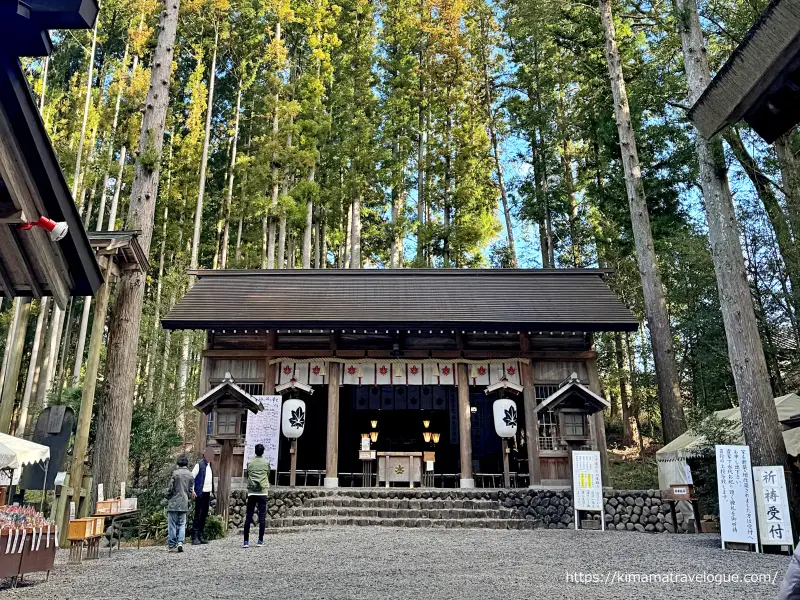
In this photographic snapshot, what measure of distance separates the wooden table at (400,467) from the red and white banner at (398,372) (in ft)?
5.04

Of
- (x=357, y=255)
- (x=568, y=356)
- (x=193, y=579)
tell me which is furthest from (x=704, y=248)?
(x=193, y=579)

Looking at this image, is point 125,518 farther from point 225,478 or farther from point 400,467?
point 400,467

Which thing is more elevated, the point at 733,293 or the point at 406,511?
the point at 733,293

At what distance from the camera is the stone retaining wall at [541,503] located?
354 inches

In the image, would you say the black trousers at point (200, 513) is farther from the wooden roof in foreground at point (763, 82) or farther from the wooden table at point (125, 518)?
the wooden roof in foreground at point (763, 82)

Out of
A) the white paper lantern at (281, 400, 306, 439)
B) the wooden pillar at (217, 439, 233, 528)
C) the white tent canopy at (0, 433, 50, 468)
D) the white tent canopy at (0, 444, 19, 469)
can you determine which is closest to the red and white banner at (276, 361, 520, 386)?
the white paper lantern at (281, 400, 306, 439)

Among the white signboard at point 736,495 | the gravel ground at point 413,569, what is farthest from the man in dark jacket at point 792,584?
the white signboard at point 736,495

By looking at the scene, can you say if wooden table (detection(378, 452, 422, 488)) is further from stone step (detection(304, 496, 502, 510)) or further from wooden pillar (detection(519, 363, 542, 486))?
wooden pillar (detection(519, 363, 542, 486))

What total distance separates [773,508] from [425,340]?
6.77 metres

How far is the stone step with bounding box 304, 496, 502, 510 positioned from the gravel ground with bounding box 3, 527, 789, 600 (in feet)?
5.04

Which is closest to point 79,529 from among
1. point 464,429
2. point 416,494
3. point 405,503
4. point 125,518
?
point 125,518

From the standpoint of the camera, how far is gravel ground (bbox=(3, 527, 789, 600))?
14.6ft

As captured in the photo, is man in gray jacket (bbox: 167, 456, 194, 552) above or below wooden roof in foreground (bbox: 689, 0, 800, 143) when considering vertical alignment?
below

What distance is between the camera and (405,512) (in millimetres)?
9359
